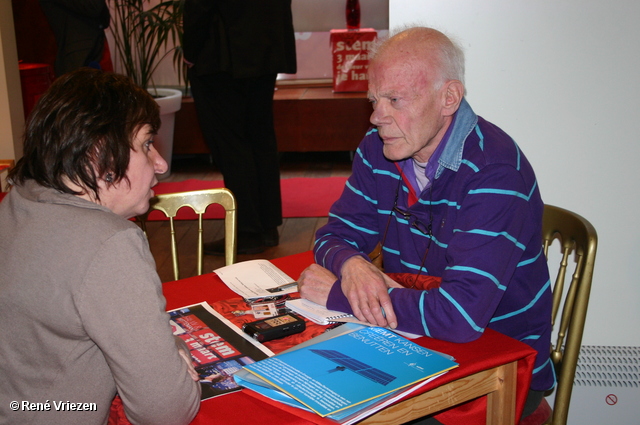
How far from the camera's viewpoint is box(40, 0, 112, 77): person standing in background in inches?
146

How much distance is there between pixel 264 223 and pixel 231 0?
1.27 m

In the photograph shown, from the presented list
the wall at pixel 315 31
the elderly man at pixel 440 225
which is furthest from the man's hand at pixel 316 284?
the wall at pixel 315 31

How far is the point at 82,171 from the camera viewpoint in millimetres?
1044

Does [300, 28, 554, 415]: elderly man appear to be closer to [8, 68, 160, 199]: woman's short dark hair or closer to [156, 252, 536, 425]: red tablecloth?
[156, 252, 536, 425]: red tablecloth

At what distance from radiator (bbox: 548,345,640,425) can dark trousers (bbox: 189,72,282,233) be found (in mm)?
1982

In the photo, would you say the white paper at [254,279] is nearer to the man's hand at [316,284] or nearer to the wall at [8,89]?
the man's hand at [316,284]

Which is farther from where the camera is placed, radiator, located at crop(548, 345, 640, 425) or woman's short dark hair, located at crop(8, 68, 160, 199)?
radiator, located at crop(548, 345, 640, 425)

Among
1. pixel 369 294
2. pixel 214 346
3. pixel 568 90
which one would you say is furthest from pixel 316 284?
pixel 568 90

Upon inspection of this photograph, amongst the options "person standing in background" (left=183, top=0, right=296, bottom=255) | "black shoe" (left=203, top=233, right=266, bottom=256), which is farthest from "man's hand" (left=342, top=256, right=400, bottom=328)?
"black shoe" (left=203, top=233, right=266, bottom=256)

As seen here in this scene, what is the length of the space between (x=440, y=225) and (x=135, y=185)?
0.72 m

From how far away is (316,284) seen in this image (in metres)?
1.44

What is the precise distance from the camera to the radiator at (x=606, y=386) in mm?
2133

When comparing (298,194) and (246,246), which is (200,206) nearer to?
(246,246)

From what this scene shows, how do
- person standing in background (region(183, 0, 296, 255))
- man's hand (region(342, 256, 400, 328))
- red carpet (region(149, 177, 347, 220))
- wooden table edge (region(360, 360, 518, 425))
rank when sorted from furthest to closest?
red carpet (region(149, 177, 347, 220)), person standing in background (region(183, 0, 296, 255)), man's hand (region(342, 256, 400, 328)), wooden table edge (region(360, 360, 518, 425))
